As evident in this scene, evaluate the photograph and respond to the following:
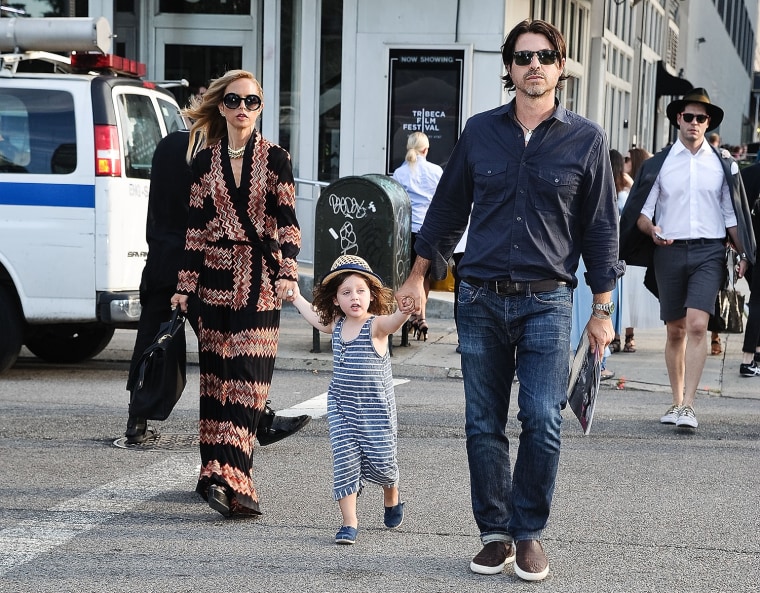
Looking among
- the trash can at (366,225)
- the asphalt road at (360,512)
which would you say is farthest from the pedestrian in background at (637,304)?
the asphalt road at (360,512)

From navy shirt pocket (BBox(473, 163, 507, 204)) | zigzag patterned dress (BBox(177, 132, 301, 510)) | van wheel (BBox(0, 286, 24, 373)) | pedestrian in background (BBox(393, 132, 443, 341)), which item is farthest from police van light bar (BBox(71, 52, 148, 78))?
navy shirt pocket (BBox(473, 163, 507, 204))

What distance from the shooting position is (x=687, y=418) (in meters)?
7.71

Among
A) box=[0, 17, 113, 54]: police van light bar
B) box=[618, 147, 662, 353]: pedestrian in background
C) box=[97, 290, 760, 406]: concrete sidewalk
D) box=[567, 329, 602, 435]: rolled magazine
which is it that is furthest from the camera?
box=[618, 147, 662, 353]: pedestrian in background

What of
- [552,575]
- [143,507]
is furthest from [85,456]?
[552,575]

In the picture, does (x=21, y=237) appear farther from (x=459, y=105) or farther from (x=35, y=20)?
(x=459, y=105)

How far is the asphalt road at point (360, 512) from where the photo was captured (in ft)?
15.6

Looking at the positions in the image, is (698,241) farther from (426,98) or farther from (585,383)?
(426,98)

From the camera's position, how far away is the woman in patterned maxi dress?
225 inches

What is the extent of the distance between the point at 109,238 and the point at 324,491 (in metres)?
3.46

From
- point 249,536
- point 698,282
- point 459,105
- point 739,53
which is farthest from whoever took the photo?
Answer: point 739,53

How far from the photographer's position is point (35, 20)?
9.31m

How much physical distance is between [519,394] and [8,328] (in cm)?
522

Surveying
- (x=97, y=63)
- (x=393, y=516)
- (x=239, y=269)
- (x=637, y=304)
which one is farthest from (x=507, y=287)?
(x=637, y=304)

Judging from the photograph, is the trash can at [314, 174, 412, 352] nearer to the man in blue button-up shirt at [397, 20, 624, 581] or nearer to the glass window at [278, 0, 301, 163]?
the glass window at [278, 0, 301, 163]
